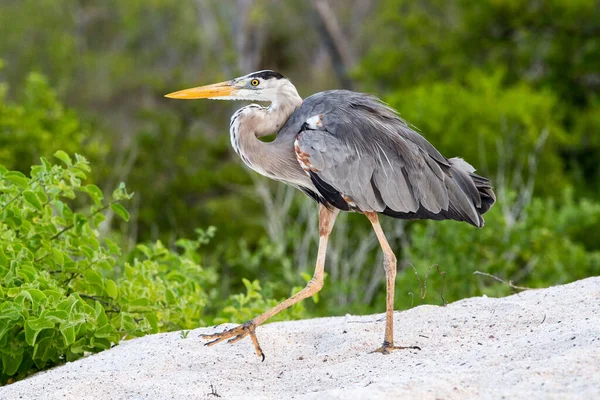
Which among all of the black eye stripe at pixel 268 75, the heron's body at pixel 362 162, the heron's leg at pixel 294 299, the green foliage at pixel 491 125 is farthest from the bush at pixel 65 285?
the green foliage at pixel 491 125

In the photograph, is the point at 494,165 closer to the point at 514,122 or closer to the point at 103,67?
the point at 514,122

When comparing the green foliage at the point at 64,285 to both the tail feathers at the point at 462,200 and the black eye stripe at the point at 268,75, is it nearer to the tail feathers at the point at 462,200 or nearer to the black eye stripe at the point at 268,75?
the black eye stripe at the point at 268,75

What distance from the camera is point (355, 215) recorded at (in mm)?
13797

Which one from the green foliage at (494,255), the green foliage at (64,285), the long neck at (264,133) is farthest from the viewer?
the green foliage at (494,255)

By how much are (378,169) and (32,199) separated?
6.46ft

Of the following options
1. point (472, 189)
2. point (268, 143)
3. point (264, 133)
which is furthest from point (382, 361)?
point (264, 133)

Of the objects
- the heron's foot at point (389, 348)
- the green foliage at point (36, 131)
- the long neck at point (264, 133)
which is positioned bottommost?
the green foliage at point (36, 131)

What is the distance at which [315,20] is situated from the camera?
24.8 m

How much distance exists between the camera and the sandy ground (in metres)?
4.00

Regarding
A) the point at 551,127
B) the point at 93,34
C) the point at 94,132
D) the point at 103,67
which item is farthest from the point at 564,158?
the point at 93,34

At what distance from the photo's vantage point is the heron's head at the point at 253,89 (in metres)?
5.87

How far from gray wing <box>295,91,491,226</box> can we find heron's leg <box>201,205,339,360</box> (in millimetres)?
288

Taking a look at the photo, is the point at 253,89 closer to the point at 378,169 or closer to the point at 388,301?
the point at 378,169

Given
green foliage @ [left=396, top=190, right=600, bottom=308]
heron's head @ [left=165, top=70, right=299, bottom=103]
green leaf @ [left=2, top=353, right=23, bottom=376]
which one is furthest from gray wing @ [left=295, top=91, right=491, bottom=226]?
green foliage @ [left=396, top=190, right=600, bottom=308]
